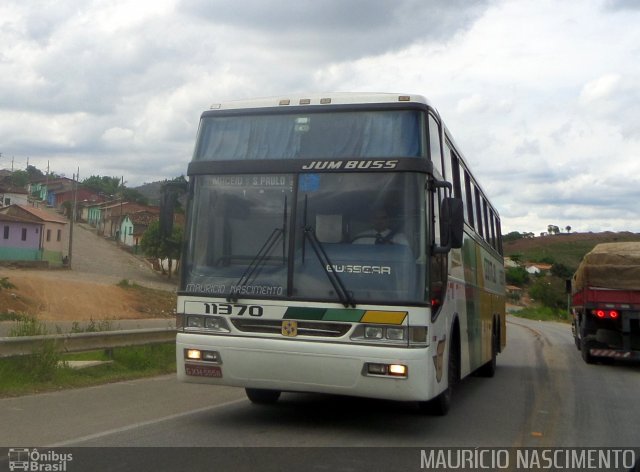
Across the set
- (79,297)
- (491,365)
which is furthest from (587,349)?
(79,297)

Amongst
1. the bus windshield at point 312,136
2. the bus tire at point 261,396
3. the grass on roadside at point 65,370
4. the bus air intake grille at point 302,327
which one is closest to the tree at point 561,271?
the grass on roadside at point 65,370

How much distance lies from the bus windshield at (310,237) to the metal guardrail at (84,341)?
4336 mm

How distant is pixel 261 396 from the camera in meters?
10.1

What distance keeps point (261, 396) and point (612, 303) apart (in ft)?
37.1

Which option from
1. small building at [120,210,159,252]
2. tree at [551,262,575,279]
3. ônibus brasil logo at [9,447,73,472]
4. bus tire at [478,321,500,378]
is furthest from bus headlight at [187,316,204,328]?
A: small building at [120,210,159,252]

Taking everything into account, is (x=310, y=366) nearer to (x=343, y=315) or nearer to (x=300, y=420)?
(x=343, y=315)

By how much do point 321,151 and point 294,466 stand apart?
11.0ft

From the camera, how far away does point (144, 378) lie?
12945mm

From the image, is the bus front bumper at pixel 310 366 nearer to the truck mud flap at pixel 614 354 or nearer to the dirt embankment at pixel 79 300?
the truck mud flap at pixel 614 354

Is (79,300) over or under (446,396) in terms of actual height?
over

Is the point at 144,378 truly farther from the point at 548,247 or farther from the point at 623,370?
the point at 548,247

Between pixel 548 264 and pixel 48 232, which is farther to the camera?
pixel 548 264

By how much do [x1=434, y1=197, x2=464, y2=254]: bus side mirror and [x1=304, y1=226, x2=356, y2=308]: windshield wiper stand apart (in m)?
1.04

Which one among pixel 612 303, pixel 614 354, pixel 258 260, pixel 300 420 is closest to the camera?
pixel 258 260
